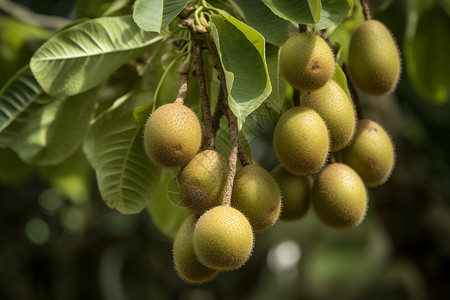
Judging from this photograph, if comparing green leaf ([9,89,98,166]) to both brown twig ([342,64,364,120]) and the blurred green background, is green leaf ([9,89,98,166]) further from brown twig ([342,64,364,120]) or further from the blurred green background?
brown twig ([342,64,364,120])

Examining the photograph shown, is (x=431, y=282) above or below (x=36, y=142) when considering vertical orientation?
below

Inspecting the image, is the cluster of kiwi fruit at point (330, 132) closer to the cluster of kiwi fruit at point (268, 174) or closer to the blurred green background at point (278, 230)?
the cluster of kiwi fruit at point (268, 174)

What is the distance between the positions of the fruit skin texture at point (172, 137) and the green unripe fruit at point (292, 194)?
0.21 m

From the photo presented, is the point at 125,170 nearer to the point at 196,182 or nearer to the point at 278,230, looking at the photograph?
the point at 196,182

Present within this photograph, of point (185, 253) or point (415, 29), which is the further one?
point (415, 29)

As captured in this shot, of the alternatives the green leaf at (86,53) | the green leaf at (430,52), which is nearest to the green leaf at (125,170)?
the green leaf at (86,53)

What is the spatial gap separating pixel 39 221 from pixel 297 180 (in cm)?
350

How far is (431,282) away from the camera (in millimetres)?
2680

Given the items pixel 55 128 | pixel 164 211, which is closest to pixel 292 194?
pixel 164 211

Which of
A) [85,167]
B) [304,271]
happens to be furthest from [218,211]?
[304,271]

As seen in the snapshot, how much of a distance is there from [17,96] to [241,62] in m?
0.55

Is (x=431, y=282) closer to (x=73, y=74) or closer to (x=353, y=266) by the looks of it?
(x=73, y=74)

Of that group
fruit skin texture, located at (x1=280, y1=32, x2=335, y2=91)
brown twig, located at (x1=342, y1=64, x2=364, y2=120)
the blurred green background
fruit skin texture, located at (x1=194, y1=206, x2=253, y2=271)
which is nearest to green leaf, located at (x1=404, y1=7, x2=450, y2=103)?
the blurred green background

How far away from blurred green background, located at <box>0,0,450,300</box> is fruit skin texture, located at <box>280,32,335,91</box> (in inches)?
22.3
